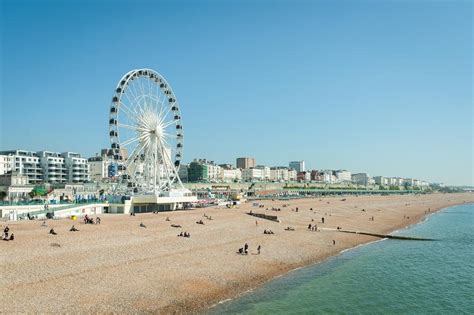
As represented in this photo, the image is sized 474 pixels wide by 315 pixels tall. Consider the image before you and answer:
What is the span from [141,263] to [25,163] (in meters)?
91.0

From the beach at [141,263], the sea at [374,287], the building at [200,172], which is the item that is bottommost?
the sea at [374,287]

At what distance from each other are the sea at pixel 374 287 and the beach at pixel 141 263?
141cm

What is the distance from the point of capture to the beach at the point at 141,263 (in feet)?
62.6

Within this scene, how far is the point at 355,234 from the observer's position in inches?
1832

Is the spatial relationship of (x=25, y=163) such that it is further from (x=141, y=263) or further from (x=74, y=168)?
(x=141, y=263)

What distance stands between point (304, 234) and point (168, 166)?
70.8ft

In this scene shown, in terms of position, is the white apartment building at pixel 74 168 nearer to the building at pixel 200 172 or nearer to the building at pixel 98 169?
the building at pixel 98 169

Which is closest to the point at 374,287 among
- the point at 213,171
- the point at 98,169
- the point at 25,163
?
the point at 25,163

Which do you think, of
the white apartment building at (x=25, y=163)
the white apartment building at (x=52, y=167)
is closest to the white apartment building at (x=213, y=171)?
the white apartment building at (x=52, y=167)

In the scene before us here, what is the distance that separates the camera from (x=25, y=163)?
10488 cm

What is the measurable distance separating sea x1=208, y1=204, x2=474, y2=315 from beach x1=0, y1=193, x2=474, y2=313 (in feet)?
4.62

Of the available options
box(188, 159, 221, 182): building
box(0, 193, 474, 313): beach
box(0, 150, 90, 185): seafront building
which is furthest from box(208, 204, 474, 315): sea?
box(188, 159, 221, 182): building

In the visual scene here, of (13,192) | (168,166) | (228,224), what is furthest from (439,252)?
(13,192)

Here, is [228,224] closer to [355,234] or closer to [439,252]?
[355,234]
